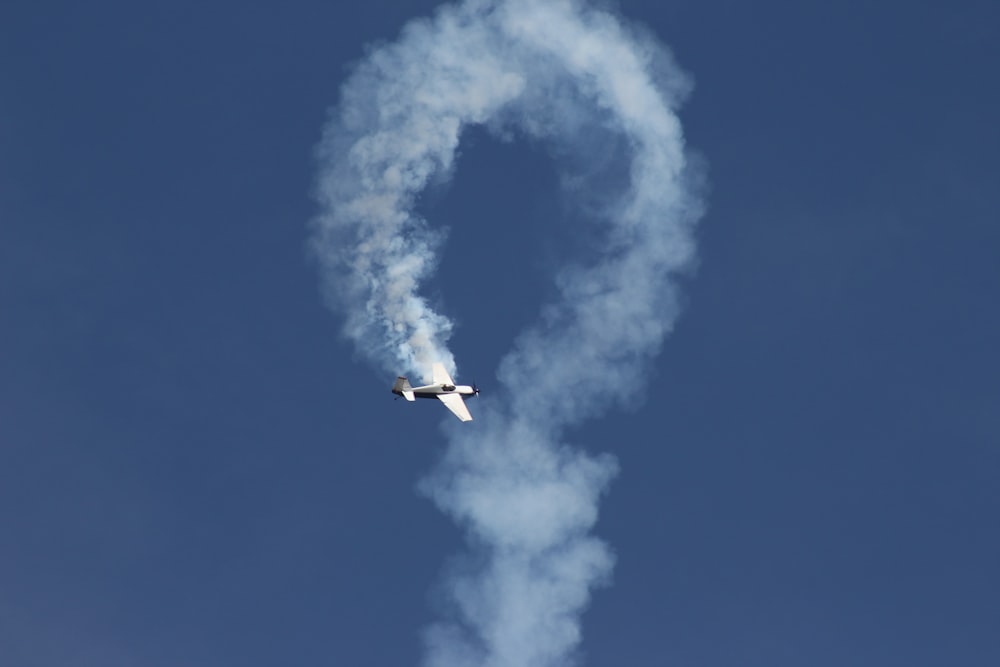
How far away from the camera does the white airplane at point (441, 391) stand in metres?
133

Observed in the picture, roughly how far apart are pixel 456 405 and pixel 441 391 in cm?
180

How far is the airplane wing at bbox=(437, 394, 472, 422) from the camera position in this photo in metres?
134

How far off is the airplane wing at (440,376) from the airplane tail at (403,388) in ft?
7.52

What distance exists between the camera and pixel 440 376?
135 meters

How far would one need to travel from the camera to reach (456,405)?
135 meters

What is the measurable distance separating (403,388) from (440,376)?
414cm

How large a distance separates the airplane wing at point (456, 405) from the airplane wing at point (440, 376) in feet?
4.01

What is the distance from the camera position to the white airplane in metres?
133

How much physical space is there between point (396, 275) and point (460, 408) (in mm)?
16130

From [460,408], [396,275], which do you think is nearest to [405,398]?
[460,408]

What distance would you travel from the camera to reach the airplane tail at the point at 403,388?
132125 millimetres

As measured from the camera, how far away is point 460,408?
5305 inches

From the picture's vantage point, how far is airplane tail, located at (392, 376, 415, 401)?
132 meters

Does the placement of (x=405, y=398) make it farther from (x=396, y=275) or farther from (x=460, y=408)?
(x=396, y=275)
